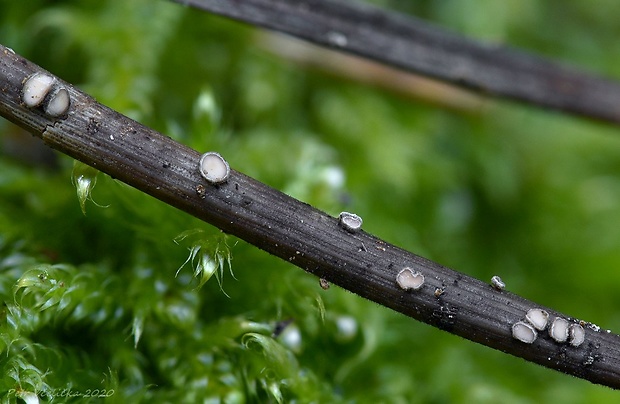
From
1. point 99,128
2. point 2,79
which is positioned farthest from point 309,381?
point 2,79

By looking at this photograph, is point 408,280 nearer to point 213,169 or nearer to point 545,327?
point 545,327

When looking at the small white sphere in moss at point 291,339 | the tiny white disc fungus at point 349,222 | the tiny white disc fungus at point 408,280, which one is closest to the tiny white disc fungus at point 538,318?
the tiny white disc fungus at point 408,280

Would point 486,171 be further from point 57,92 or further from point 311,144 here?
point 57,92

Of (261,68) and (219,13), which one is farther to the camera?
(261,68)

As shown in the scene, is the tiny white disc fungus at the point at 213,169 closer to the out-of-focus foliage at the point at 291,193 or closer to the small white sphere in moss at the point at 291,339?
the out-of-focus foliage at the point at 291,193

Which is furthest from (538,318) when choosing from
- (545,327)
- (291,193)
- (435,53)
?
(435,53)

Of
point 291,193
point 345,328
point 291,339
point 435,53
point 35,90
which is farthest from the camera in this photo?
point 435,53

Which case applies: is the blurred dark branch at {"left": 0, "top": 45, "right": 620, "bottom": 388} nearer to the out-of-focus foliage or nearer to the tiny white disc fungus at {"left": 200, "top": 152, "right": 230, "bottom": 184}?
the tiny white disc fungus at {"left": 200, "top": 152, "right": 230, "bottom": 184}
